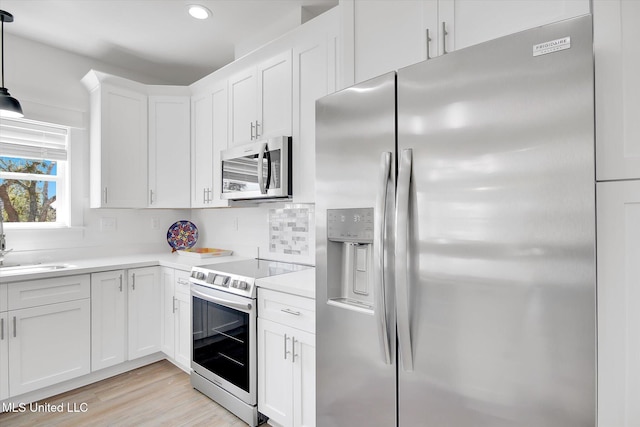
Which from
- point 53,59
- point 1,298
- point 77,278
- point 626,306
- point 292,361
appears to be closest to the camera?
point 626,306

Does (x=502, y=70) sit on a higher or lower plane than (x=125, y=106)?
lower

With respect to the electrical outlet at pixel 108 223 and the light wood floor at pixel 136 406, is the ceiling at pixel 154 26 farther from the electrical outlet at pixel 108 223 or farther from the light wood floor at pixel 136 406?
the light wood floor at pixel 136 406

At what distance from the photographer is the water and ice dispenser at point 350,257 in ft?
4.13

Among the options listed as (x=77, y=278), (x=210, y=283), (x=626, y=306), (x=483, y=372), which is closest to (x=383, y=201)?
(x=483, y=372)

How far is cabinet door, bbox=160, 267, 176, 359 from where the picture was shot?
107 inches

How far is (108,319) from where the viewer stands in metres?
2.60

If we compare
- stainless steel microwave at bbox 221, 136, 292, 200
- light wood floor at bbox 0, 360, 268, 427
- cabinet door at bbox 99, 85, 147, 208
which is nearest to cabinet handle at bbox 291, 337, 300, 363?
light wood floor at bbox 0, 360, 268, 427

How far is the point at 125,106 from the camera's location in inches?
116

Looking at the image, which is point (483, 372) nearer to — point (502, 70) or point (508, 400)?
point (508, 400)

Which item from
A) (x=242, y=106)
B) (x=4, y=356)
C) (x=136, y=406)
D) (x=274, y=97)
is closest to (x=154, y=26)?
(x=242, y=106)

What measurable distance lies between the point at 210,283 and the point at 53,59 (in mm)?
2510

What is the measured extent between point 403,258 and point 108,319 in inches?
102

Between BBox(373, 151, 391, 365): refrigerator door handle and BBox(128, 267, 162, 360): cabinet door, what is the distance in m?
2.36

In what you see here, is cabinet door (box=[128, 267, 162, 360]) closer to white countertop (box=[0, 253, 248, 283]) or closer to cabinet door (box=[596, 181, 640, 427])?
white countertop (box=[0, 253, 248, 283])
